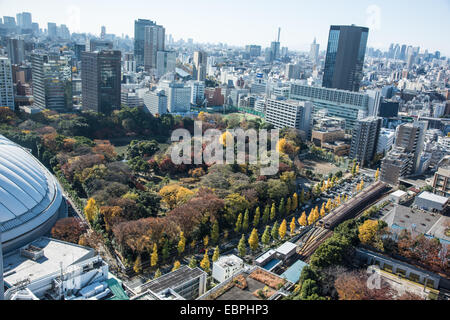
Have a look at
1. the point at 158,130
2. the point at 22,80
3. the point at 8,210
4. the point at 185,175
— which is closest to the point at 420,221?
the point at 185,175

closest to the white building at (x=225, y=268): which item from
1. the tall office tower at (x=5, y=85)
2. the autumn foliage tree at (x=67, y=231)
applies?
the autumn foliage tree at (x=67, y=231)

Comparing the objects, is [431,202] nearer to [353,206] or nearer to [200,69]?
[353,206]

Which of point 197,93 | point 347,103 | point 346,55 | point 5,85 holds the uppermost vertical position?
point 346,55

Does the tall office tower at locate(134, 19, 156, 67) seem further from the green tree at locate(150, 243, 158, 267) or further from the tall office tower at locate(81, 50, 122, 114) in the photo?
the green tree at locate(150, 243, 158, 267)

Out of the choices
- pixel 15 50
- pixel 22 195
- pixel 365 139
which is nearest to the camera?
pixel 22 195

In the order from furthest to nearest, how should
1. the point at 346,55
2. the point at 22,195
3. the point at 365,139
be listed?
1. the point at 346,55
2. the point at 365,139
3. the point at 22,195

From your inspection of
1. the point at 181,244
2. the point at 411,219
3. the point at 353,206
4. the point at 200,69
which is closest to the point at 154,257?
the point at 181,244
